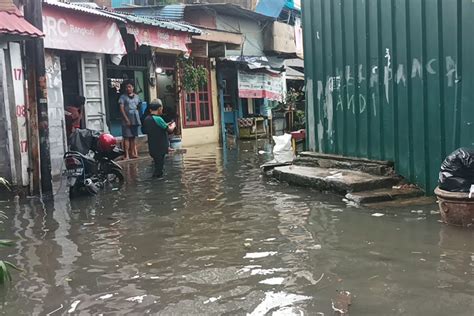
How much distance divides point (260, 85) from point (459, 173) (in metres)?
16.3

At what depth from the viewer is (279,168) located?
379 inches

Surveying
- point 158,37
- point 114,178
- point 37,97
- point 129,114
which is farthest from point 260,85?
point 37,97

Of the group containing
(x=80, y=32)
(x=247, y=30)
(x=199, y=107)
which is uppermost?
(x=247, y=30)

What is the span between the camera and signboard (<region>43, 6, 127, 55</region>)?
35.3 feet

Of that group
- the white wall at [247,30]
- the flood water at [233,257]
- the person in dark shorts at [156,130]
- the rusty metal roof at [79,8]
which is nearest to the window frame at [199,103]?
the white wall at [247,30]

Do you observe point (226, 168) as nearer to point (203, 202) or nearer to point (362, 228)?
point (203, 202)

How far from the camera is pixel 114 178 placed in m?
10.3

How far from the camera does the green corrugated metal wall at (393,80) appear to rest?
22.5 feet

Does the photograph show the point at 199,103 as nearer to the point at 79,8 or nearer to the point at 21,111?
the point at 79,8

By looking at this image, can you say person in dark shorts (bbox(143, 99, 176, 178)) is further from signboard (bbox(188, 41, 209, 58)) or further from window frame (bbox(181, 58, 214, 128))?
signboard (bbox(188, 41, 209, 58))

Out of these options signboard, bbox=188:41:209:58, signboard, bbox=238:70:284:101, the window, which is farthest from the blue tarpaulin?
signboard, bbox=188:41:209:58

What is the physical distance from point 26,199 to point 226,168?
4.54 meters

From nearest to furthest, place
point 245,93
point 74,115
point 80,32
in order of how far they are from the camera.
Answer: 1. point 74,115
2. point 80,32
3. point 245,93

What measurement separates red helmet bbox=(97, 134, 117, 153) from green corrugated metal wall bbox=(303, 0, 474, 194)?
11.5 ft
